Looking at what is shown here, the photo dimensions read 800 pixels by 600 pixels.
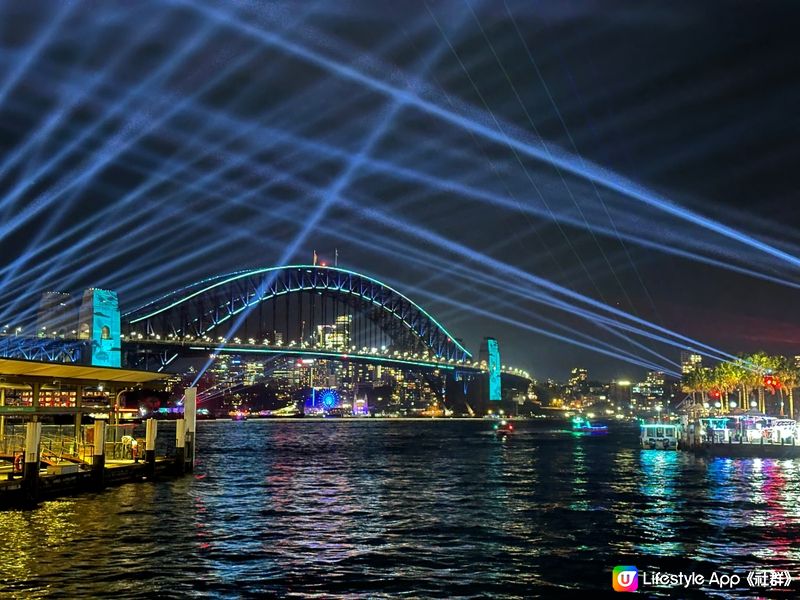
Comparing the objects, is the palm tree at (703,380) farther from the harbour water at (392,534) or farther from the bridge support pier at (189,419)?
the bridge support pier at (189,419)

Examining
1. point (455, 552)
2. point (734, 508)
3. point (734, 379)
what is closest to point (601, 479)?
point (734, 508)

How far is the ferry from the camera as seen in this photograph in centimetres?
7750

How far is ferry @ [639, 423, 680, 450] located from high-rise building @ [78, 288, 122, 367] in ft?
224

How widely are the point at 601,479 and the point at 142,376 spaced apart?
25.4m

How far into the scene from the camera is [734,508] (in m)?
32.5

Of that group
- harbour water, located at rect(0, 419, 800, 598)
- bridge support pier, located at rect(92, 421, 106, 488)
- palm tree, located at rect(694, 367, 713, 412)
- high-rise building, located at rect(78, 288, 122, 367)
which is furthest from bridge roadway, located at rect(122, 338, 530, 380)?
bridge support pier, located at rect(92, 421, 106, 488)

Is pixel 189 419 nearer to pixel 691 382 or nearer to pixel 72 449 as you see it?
pixel 72 449

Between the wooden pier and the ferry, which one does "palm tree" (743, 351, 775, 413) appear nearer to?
the ferry

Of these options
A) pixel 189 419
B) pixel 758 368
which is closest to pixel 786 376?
pixel 758 368

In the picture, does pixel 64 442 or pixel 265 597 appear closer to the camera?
pixel 265 597

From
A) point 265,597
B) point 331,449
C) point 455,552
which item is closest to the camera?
point 265,597

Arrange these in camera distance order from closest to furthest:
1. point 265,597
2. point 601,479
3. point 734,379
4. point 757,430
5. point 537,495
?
1. point 265,597
2. point 537,495
3. point 601,479
4. point 757,430
5. point 734,379

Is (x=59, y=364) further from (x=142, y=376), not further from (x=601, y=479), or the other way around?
(x=601, y=479)

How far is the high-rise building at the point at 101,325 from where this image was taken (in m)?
113
